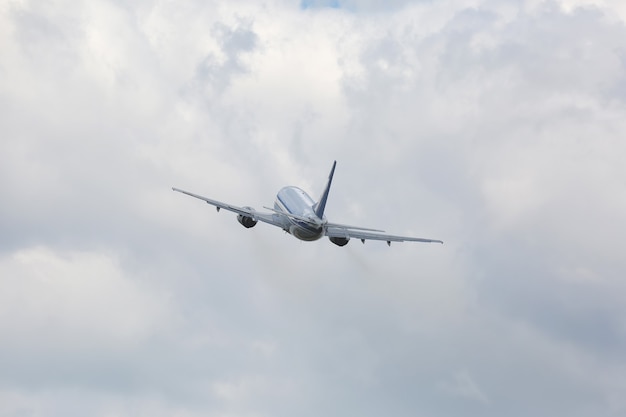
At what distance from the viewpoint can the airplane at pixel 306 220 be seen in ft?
456

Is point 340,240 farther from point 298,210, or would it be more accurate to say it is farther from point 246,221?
point 246,221

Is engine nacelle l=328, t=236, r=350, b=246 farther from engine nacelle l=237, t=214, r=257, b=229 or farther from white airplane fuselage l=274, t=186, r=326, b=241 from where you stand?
engine nacelle l=237, t=214, r=257, b=229

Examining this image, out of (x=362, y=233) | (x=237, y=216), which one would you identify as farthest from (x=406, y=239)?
(x=237, y=216)

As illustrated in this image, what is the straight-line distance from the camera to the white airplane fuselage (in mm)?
139375

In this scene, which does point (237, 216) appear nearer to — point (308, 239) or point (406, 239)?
point (308, 239)

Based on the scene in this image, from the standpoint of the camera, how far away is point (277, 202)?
164 metres

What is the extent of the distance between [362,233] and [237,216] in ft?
58.0

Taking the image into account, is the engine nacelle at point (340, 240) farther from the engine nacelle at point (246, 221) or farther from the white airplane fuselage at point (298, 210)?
the engine nacelle at point (246, 221)

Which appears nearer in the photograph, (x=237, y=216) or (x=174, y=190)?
(x=174, y=190)

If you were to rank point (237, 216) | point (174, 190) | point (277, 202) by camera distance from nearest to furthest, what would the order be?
point (174, 190), point (237, 216), point (277, 202)

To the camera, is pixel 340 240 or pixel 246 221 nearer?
pixel 340 240

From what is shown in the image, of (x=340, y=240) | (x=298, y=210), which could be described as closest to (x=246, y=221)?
(x=298, y=210)

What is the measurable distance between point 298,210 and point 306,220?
9654 millimetres

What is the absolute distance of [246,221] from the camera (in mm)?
149125
